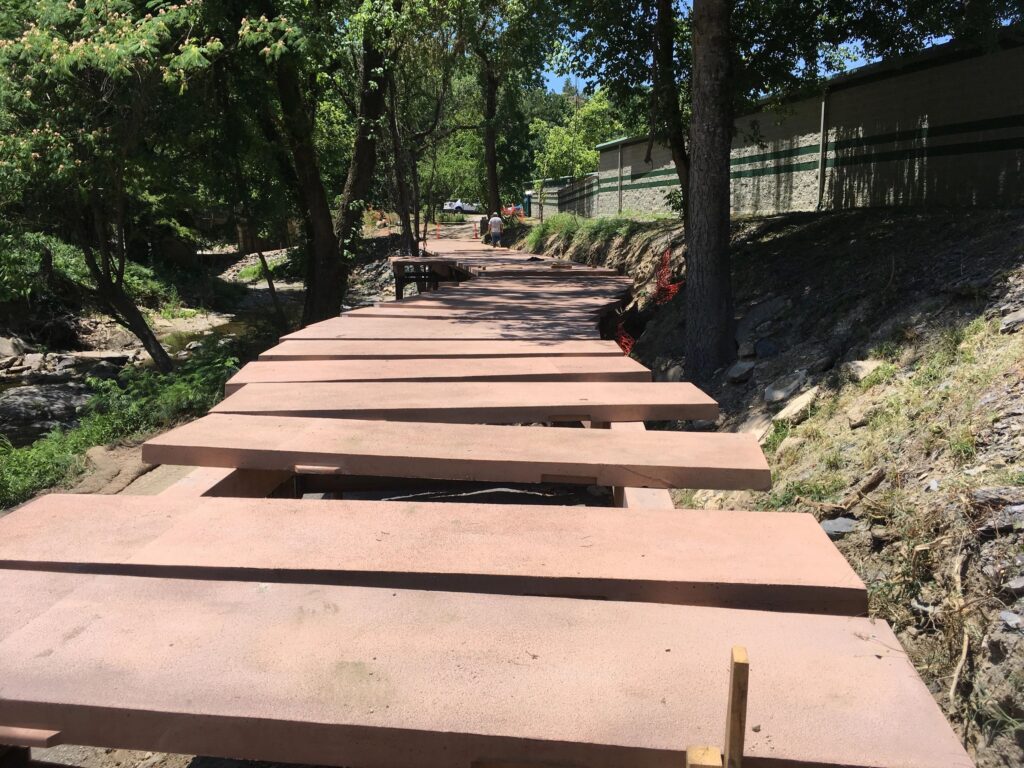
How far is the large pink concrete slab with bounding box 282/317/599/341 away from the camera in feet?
24.3

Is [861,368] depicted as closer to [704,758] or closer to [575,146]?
[704,758]

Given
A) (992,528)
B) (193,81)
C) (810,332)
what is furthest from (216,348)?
(992,528)

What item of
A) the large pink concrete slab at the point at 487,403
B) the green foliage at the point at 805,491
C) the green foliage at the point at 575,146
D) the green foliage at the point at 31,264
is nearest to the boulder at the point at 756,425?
the green foliage at the point at 805,491

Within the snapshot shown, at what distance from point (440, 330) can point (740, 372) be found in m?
2.91

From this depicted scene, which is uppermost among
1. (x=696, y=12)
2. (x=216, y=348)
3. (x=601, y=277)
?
(x=696, y=12)

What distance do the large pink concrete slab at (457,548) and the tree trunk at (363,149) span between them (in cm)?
1298

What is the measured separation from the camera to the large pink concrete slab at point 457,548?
97.1 inches

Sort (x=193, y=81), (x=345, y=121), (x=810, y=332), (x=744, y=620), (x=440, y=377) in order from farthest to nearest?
(x=345, y=121), (x=193, y=81), (x=810, y=332), (x=440, y=377), (x=744, y=620)

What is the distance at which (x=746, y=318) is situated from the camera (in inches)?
360

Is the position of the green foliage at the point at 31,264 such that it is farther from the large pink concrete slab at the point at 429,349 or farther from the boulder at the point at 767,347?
the boulder at the point at 767,347

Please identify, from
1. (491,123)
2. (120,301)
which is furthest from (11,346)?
(491,123)

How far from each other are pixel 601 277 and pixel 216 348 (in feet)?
25.1

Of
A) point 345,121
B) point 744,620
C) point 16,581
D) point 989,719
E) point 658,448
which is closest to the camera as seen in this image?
point 744,620

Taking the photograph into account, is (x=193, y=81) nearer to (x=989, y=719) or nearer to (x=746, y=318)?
(x=746, y=318)
